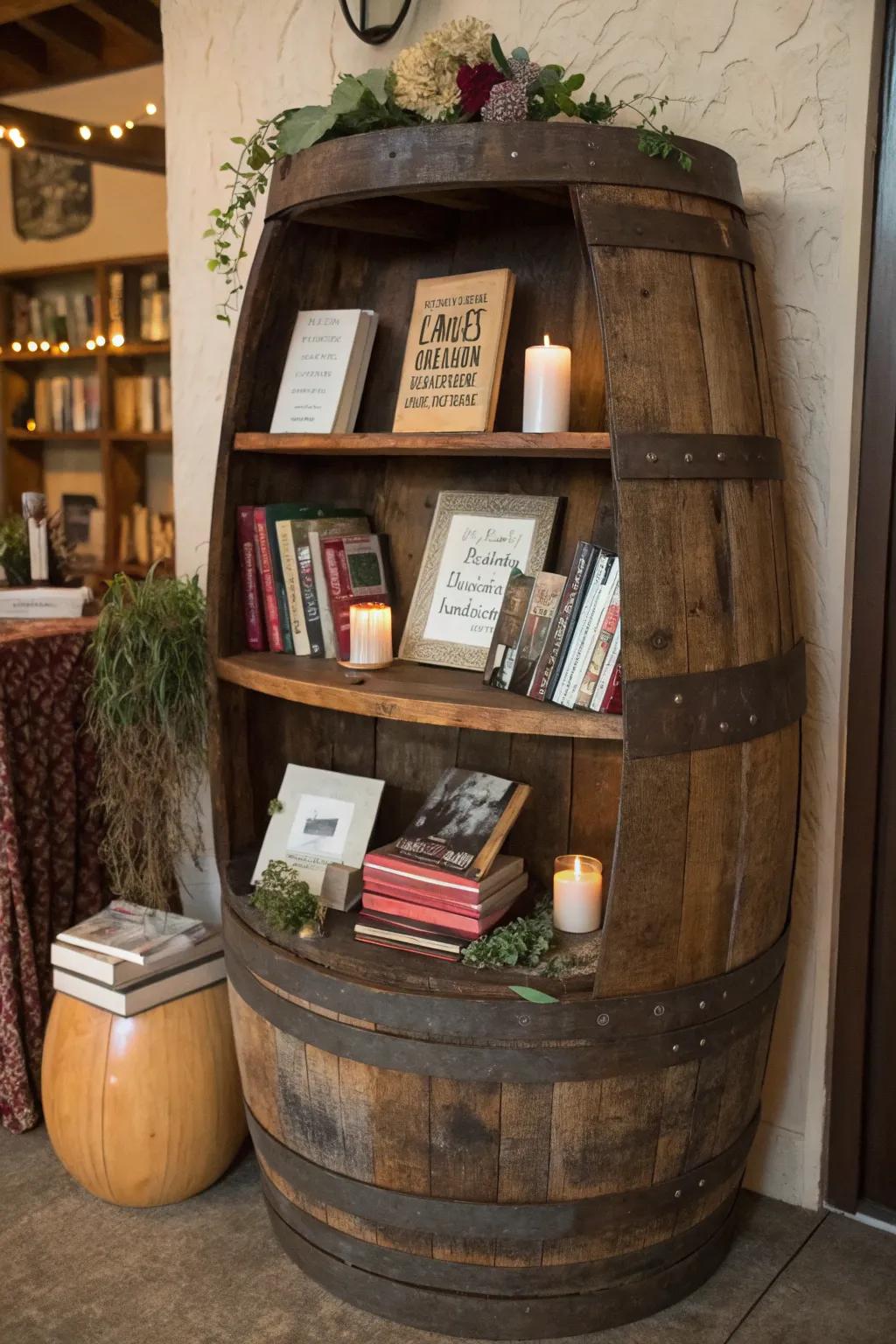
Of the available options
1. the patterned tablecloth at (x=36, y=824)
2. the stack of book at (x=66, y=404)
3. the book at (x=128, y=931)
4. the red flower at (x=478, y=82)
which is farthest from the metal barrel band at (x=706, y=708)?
the stack of book at (x=66, y=404)

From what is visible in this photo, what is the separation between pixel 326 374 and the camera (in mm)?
2051

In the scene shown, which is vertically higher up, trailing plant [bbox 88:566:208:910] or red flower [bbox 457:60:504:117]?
red flower [bbox 457:60:504:117]

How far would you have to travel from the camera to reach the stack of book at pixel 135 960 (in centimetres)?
216

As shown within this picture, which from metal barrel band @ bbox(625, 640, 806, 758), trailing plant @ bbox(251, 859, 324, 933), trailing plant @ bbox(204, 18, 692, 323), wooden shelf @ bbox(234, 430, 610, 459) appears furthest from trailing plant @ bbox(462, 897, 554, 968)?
trailing plant @ bbox(204, 18, 692, 323)

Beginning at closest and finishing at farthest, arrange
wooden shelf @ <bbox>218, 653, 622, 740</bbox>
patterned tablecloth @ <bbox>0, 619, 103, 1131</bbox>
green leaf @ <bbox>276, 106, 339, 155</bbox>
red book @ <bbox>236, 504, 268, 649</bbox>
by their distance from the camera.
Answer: wooden shelf @ <bbox>218, 653, 622, 740</bbox>, green leaf @ <bbox>276, 106, 339, 155</bbox>, red book @ <bbox>236, 504, 268, 649</bbox>, patterned tablecloth @ <bbox>0, 619, 103, 1131</bbox>

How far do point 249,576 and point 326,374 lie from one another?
0.38 meters

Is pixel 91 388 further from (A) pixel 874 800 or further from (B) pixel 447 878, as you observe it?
(A) pixel 874 800

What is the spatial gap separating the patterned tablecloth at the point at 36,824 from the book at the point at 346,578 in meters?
0.63

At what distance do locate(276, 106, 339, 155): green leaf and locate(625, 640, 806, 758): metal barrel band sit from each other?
965mm

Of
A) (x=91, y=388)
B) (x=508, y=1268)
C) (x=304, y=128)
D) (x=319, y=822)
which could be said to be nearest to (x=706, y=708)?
(x=319, y=822)

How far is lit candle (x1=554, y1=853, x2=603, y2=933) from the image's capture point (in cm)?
189

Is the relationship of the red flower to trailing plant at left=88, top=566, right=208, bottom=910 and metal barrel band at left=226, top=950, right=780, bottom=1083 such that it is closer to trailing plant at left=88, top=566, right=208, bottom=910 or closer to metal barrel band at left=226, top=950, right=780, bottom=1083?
trailing plant at left=88, top=566, right=208, bottom=910

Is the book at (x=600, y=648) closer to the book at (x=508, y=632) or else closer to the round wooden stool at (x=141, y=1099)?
the book at (x=508, y=632)

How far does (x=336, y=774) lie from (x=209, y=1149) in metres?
0.74
